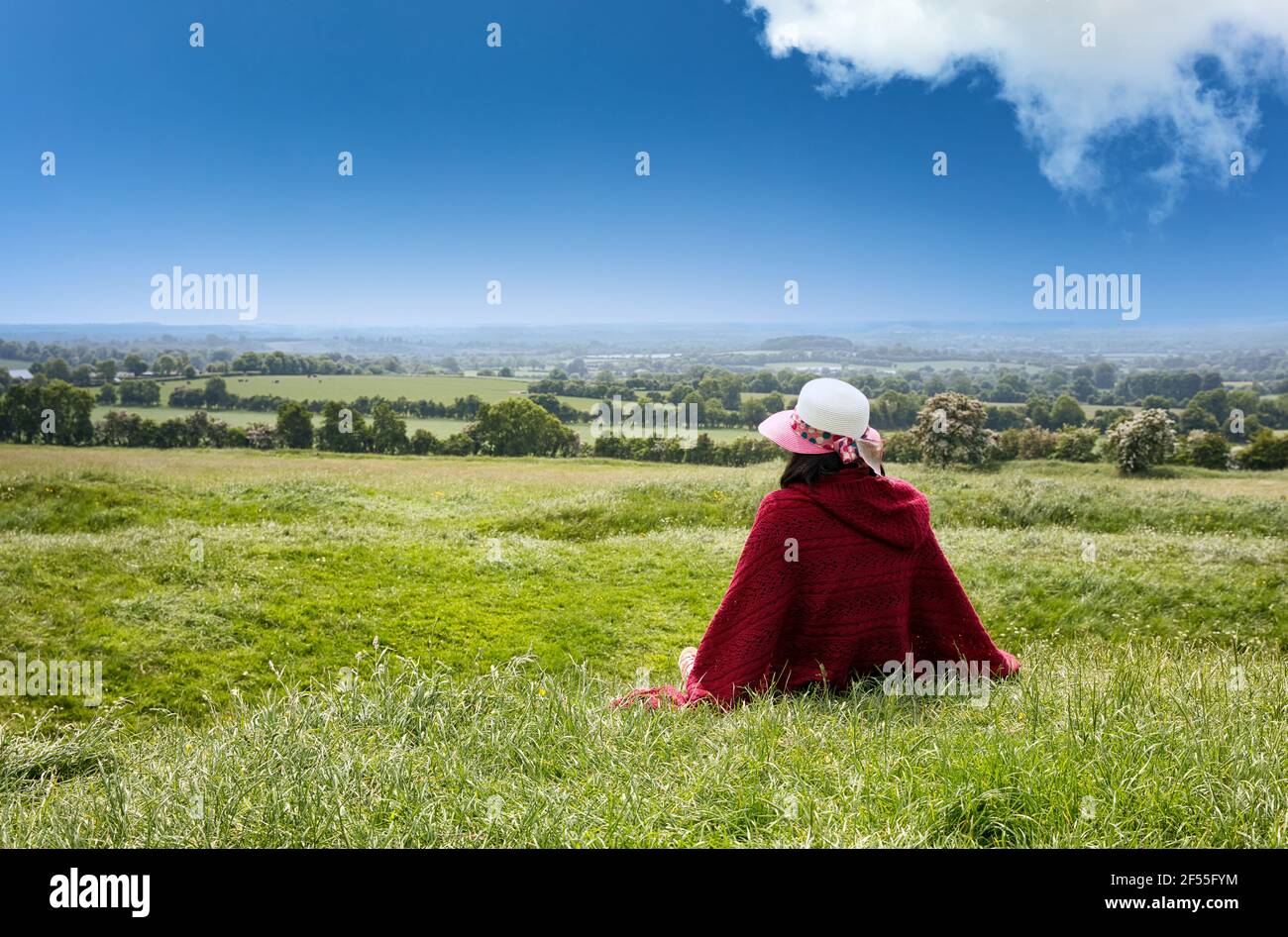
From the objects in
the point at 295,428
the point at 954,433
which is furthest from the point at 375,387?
the point at 954,433

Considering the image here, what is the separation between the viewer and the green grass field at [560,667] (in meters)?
2.62

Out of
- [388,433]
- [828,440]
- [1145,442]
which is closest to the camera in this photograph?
[828,440]

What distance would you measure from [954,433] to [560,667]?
25.1 m

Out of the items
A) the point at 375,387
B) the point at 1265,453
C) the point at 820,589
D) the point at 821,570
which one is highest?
the point at 375,387

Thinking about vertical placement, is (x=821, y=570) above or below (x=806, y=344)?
below

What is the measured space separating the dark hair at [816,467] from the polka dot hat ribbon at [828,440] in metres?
0.04

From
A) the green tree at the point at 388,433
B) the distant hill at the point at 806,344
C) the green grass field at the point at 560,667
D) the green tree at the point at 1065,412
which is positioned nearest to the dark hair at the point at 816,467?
the green grass field at the point at 560,667

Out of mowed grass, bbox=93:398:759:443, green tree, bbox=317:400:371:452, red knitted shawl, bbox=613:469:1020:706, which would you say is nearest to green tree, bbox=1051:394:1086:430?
mowed grass, bbox=93:398:759:443

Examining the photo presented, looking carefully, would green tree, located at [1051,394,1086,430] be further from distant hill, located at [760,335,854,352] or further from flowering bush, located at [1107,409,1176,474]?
distant hill, located at [760,335,854,352]

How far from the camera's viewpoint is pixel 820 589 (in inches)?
158

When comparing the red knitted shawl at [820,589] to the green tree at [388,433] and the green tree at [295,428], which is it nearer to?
the green tree at [388,433]

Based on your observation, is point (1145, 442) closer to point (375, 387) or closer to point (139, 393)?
point (375, 387)

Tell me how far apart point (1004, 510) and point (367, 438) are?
79.5 ft
